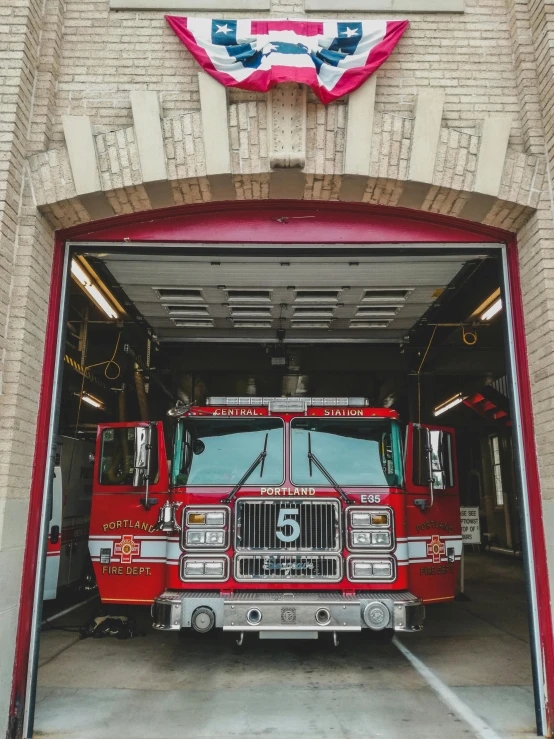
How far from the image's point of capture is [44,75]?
5.06 meters

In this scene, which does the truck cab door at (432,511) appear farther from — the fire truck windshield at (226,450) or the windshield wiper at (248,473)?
the windshield wiper at (248,473)

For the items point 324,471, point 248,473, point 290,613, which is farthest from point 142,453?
point 290,613

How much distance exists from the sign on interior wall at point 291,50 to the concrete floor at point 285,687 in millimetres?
5007

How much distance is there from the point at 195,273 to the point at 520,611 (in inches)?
293

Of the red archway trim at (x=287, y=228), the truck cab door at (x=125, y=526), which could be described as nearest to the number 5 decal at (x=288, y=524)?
the truck cab door at (x=125, y=526)

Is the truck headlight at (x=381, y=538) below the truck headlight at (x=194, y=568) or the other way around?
the other way around

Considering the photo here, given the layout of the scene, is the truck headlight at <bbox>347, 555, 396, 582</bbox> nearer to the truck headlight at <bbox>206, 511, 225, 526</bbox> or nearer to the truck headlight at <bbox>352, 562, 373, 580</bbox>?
the truck headlight at <bbox>352, 562, 373, 580</bbox>

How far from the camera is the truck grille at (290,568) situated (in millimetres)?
5988

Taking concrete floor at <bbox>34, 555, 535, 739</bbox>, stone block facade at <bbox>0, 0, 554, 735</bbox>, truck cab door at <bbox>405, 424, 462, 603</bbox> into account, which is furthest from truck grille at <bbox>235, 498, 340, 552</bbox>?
stone block facade at <bbox>0, 0, 554, 735</bbox>

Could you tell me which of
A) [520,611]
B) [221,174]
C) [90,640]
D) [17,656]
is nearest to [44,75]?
[221,174]

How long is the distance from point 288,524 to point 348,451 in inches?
39.8

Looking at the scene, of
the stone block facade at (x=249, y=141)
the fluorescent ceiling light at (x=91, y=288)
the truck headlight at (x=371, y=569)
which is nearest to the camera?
the stone block facade at (x=249, y=141)

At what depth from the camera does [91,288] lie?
7.66 m

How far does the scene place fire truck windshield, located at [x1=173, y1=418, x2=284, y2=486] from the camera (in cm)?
630
